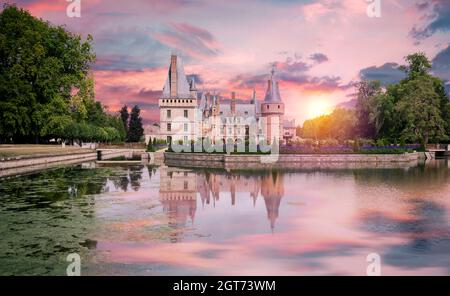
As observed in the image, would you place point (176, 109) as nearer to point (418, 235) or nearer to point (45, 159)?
point (45, 159)

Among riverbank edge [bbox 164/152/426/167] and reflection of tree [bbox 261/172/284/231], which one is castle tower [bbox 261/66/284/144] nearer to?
riverbank edge [bbox 164/152/426/167]

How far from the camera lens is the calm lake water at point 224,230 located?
802cm

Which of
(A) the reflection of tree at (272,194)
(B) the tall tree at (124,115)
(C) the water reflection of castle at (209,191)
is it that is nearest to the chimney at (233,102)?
(B) the tall tree at (124,115)

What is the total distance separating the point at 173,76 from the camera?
70875mm

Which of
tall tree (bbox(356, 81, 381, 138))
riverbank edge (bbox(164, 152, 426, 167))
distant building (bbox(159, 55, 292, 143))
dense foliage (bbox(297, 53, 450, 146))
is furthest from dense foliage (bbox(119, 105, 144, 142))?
riverbank edge (bbox(164, 152, 426, 167))

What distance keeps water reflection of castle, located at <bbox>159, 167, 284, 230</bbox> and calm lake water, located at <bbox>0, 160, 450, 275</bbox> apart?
42 millimetres

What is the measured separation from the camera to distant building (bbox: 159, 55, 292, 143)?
71188 millimetres

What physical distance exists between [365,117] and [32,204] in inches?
1962

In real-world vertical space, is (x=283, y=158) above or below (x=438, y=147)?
below

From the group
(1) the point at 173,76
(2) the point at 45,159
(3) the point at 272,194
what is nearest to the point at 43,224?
(3) the point at 272,194

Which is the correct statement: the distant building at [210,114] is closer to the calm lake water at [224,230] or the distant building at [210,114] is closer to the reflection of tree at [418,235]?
the calm lake water at [224,230]

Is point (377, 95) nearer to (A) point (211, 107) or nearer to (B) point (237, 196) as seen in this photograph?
(A) point (211, 107)

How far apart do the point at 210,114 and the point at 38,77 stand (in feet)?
170

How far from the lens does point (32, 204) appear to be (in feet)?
48.3
